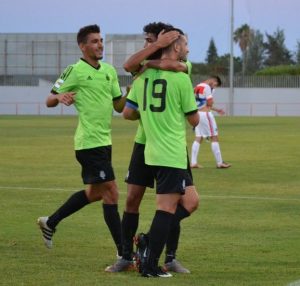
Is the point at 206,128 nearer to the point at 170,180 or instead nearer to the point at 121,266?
the point at 121,266

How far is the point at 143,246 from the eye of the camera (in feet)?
27.3

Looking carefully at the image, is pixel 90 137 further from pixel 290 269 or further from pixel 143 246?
pixel 290 269

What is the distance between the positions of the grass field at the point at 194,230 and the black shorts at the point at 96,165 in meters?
0.78

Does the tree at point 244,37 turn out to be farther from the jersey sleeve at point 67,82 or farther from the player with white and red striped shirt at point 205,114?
the jersey sleeve at point 67,82

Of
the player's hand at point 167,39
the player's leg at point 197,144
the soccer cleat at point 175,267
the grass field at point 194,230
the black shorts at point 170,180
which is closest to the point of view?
the player's hand at point 167,39

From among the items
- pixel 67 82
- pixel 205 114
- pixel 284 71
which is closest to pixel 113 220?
pixel 67 82

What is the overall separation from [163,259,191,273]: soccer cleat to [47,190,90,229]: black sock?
4.45 feet

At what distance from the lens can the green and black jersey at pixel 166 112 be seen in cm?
790

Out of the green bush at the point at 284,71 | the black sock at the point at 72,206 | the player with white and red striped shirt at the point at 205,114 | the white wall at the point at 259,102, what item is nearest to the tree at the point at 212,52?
the green bush at the point at 284,71

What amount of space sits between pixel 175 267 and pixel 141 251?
0.37 metres

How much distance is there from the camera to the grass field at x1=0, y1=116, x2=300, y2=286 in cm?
825

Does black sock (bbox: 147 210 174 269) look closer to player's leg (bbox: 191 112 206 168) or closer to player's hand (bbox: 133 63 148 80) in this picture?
player's hand (bbox: 133 63 148 80)

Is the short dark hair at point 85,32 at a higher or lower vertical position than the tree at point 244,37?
lower

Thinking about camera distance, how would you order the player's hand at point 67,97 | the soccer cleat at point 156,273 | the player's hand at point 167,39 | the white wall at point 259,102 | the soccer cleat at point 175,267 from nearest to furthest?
the player's hand at point 167,39
the soccer cleat at point 156,273
the soccer cleat at point 175,267
the player's hand at point 67,97
the white wall at point 259,102
